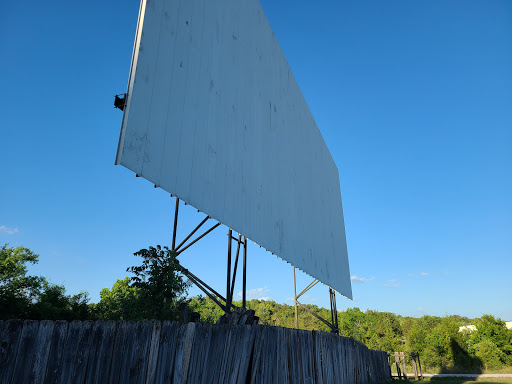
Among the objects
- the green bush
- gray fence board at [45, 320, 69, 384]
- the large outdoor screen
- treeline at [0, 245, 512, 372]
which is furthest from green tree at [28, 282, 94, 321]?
the green bush

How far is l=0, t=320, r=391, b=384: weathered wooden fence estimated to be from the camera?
2369mm

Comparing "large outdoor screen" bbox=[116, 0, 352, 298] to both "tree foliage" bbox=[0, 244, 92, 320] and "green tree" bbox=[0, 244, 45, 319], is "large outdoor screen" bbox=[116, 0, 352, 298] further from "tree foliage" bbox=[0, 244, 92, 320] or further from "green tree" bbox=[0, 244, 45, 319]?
"green tree" bbox=[0, 244, 45, 319]

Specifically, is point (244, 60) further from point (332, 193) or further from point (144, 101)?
point (332, 193)

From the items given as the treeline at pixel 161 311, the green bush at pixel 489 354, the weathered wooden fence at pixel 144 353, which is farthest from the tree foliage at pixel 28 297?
the green bush at pixel 489 354

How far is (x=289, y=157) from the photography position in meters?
10.2

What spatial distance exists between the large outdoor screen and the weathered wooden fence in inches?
67.8

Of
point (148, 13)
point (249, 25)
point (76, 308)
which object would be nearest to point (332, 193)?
point (249, 25)

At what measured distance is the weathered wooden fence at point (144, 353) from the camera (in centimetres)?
237

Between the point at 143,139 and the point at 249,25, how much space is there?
5599mm

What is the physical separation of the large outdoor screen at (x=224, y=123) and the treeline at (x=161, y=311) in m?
3.02

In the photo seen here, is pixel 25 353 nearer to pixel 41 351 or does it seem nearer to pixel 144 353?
pixel 41 351

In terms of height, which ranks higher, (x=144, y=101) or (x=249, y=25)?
(x=249, y=25)

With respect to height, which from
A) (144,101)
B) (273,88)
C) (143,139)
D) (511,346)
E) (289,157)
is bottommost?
(511,346)

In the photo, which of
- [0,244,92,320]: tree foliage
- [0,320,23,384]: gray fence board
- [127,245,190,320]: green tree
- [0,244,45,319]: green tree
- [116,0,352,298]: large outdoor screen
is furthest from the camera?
[0,244,45,319]: green tree
